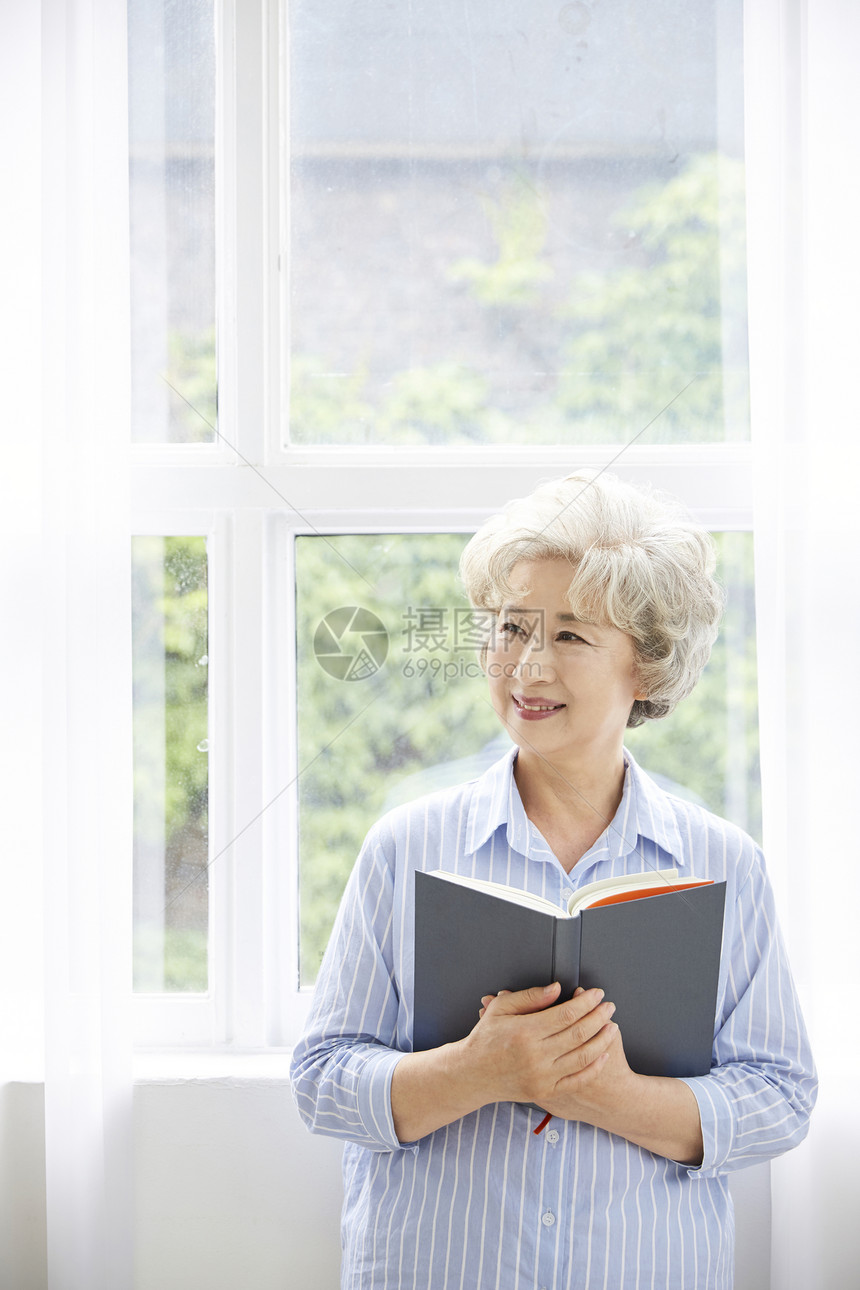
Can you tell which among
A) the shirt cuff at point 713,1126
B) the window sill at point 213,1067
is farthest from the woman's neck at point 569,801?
the window sill at point 213,1067

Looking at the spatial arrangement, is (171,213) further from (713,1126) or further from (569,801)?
(713,1126)

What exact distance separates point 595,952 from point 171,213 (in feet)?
3.86

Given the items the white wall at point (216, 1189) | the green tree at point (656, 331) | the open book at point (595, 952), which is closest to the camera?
the open book at point (595, 952)

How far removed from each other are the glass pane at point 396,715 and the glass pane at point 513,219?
0.66 feet

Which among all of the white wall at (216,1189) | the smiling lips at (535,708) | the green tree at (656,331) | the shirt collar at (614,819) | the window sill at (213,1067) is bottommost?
the white wall at (216,1189)

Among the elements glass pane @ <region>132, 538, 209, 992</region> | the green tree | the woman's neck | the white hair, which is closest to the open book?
the woman's neck

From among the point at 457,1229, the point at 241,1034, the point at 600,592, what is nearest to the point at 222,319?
the point at 600,592

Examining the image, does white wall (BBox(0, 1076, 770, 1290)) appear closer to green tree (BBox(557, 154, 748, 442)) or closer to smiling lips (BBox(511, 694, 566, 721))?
smiling lips (BBox(511, 694, 566, 721))

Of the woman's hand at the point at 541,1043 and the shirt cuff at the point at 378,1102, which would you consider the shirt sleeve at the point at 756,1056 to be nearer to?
the woman's hand at the point at 541,1043

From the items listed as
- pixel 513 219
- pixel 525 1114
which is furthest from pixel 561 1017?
pixel 513 219

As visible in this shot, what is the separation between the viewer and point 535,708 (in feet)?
3.39

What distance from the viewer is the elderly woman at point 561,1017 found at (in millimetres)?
912

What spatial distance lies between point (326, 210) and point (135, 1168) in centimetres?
141

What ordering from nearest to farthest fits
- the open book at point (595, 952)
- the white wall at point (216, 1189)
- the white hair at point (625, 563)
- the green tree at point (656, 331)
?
the open book at point (595, 952) < the white hair at point (625, 563) < the white wall at point (216, 1189) < the green tree at point (656, 331)
